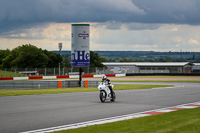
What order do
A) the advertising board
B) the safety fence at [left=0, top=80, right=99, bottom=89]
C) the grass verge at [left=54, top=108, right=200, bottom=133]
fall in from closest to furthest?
the grass verge at [left=54, top=108, right=200, bottom=133], the safety fence at [left=0, top=80, right=99, bottom=89], the advertising board

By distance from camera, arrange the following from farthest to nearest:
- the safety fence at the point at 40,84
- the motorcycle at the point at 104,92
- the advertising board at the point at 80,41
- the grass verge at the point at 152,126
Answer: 1. the advertising board at the point at 80,41
2. the safety fence at the point at 40,84
3. the motorcycle at the point at 104,92
4. the grass verge at the point at 152,126

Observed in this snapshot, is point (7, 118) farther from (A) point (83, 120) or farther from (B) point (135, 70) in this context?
(B) point (135, 70)

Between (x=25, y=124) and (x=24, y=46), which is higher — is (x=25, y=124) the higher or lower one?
the lower one

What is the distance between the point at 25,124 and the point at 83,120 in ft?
6.44

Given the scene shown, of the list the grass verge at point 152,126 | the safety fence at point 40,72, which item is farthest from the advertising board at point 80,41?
the grass verge at point 152,126

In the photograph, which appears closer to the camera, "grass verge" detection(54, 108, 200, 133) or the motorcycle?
"grass verge" detection(54, 108, 200, 133)

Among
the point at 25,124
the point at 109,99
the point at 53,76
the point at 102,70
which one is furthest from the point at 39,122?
the point at 102,70

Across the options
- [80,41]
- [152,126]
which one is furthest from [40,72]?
[152,126]

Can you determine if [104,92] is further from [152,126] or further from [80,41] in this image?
[80,41]

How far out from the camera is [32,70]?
220ft

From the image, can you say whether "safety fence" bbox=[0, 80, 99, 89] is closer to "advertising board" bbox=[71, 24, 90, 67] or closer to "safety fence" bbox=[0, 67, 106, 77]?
"advertising board" bbox=[71, 24, 90, 67]

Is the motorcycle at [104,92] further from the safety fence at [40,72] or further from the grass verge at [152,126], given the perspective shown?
the safety fence at [40,72]

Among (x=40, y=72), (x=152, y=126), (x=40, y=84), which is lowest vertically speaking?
(x=152, y=126)

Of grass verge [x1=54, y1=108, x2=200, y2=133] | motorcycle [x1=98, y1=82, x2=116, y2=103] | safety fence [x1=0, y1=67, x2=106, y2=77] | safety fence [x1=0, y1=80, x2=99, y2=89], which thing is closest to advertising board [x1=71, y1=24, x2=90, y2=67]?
safety fence [x1=0, y1=80, x2=99, y2=89]
